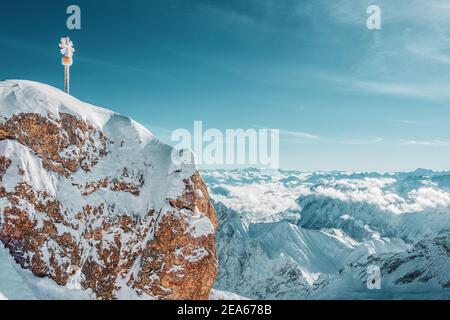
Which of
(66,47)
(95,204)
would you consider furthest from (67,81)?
(95,204)

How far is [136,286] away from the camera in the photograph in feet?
195

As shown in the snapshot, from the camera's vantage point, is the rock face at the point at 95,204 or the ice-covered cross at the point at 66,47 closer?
the rock face at the point at 95,204

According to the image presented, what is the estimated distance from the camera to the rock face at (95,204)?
54906mm

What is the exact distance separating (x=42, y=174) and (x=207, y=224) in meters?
28.1

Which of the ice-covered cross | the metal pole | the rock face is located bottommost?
the rock face

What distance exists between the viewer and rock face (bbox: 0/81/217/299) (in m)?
54.9

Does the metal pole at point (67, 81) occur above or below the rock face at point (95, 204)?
above

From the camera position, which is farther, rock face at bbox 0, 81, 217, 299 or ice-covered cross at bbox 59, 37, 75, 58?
ice-covered cross at bbox 59, 37, 75, 58

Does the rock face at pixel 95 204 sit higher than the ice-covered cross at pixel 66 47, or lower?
lower

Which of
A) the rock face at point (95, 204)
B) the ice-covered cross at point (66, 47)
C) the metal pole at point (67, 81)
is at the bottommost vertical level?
the rock face at point (95, 204)

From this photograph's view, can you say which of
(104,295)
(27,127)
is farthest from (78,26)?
(104,295)

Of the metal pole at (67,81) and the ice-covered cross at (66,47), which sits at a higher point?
the ice-covered cross at (66,47)

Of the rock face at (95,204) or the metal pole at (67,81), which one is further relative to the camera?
the metal pole at (67,81)

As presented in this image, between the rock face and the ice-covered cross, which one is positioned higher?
the ice-covered cross
